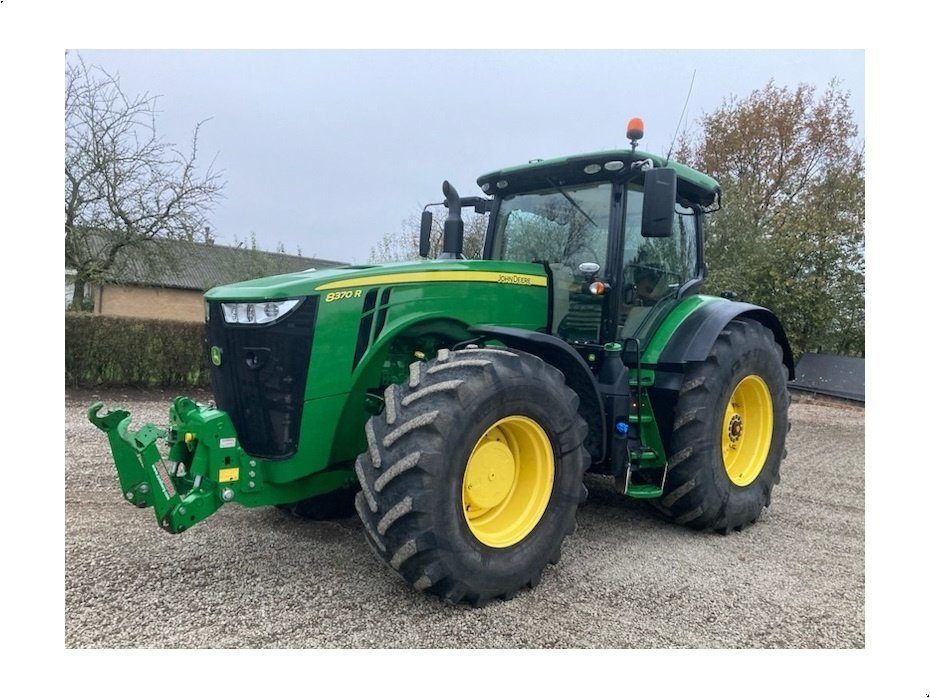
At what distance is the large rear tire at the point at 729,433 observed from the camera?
434 cm

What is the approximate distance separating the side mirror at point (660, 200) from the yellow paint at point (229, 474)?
2.54m

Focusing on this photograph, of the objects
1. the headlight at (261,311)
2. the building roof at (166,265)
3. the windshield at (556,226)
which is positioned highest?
the building roof at (166,265)

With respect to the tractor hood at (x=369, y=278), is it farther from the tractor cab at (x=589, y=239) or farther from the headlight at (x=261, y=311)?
the tractor cab at (x=589, y=239)

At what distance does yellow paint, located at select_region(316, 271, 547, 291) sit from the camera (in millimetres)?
3417

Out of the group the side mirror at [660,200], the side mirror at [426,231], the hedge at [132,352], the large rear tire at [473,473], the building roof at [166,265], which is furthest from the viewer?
the building roof at [166,265]

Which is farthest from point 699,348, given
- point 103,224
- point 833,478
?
point 103,224

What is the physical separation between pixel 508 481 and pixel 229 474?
1.36 m

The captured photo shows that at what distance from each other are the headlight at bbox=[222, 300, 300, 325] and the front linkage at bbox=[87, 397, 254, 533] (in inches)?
18.5

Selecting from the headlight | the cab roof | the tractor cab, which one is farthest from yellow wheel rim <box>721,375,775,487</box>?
the headlight

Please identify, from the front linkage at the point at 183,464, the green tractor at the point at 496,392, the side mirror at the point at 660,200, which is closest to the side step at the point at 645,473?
the green tractor at the point at 496,392

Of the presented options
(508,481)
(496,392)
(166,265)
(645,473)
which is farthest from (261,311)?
(166,265)

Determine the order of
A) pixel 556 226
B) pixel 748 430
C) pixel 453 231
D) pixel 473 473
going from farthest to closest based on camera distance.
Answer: pixel 748 430
pixel 453 231
pixel 556 226
pixel 473 473

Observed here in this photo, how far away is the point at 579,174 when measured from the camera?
4430mm

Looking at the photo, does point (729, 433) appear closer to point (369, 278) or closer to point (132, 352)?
point (369, 278)
